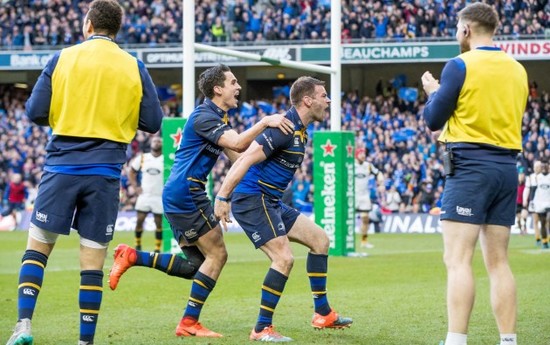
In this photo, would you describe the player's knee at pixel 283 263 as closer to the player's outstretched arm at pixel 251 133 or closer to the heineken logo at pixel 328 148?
the player's outstretched arm at pixel 251 133

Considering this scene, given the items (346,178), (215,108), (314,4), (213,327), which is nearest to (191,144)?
(215,108)

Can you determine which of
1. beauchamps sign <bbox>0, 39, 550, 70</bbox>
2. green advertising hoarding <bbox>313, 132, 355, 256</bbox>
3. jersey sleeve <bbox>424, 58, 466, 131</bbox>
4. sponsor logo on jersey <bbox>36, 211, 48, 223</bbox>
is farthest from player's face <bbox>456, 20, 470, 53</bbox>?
beauchamps sign <bbox>0, 39, 550, 70</bbox>

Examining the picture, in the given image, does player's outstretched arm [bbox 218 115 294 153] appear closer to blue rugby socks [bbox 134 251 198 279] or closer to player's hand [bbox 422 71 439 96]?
blue rugby socks [bbox 134 251 198 279]

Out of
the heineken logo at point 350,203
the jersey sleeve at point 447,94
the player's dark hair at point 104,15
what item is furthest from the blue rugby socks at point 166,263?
the heineken logo at point 350,203

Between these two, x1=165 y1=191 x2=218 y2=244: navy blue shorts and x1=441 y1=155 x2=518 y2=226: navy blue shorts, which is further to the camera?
x1=165 y1=191 x2=218 y2=244: navy blue shorts

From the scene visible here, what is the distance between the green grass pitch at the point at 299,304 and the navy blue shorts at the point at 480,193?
1621 mm

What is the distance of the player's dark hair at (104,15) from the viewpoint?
7.26m

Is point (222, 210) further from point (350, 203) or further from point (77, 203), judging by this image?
point (350, 203)

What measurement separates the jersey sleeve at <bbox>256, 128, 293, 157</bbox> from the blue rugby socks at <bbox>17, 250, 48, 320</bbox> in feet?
6.95

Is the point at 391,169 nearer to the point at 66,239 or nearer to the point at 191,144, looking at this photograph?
the point at 66,239

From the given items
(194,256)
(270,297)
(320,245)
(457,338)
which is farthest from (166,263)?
(457,338)

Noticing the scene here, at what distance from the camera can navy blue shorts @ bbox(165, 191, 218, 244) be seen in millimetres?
8969

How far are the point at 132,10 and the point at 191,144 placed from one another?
34.2m

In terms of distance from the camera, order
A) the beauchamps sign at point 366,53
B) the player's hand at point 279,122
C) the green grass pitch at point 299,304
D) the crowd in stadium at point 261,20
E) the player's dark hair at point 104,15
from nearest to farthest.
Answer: the player's dark hair at point 104,15
the player's hand at point 279,122
the green grass pitch at point 299,304
the beauchamps sign at point 366,53
the crowd in stadium at point 261,20
